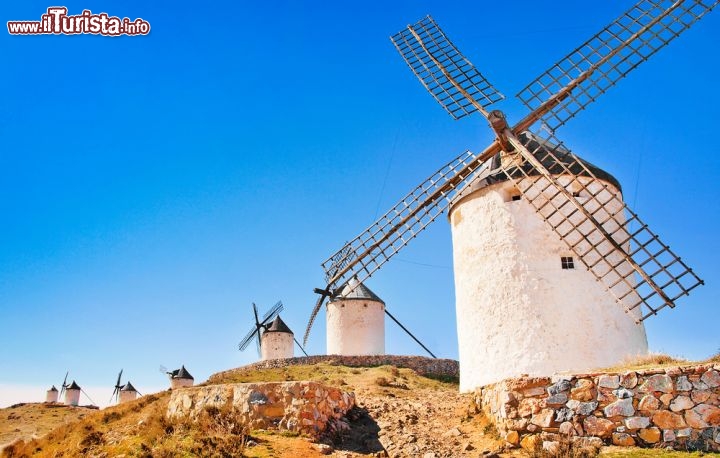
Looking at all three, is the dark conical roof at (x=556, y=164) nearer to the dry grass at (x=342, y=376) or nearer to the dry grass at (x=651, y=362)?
the dry grass at (x=651, y=362)

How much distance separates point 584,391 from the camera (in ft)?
26.3

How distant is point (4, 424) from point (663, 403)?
26.9 metres

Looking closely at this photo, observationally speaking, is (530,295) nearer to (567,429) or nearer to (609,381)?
(609,381)

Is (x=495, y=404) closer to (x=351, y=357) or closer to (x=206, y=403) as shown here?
(x=206, y=403)

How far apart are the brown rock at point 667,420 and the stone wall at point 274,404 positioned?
4.85 m

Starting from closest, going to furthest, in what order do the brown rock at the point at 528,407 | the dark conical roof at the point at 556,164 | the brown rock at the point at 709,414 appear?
the brown rock at the point at 709,414, the brown rock at the point at 528,407, the dark conical roof at the point at 556,164

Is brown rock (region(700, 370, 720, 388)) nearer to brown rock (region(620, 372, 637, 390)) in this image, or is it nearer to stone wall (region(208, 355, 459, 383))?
brown rock (region(620, 372, 637, 390))

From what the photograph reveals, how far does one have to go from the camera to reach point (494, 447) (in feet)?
28.3

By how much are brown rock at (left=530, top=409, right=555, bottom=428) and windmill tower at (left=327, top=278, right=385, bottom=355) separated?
61.1ft

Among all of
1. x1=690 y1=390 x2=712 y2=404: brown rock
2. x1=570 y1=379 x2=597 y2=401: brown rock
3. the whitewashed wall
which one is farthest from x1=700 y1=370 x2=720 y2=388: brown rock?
the whitewashed wall

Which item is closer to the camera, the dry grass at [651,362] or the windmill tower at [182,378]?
the dry grass at [651,362]

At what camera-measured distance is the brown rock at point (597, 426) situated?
7766 millimetres

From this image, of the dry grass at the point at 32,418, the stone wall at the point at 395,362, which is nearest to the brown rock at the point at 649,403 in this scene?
the stone wall at the point at 395,362

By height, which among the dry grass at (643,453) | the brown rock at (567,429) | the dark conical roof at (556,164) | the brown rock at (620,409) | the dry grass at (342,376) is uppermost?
the dark conical roof at (556,164)
